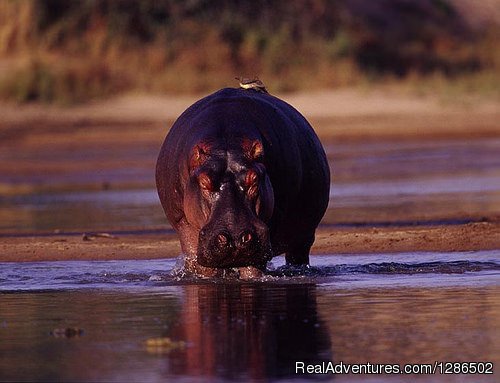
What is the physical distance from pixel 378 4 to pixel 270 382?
1175 inches

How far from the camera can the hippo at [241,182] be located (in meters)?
7.54

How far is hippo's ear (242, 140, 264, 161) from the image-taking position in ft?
25.9

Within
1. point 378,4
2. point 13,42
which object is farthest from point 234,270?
point 378,4

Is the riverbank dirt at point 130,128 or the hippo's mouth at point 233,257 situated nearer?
the hippo's mouth at point 233,257

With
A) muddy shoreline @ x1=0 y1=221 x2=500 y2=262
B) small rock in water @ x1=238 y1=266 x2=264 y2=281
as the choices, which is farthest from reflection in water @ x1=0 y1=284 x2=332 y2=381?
muddy shoreline @ x1=0 y1=221 x2=500 y2=262

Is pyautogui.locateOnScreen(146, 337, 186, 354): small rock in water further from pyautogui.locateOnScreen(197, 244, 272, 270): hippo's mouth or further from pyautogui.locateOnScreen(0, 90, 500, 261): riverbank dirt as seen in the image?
pyautogui.locateOnScreen(0, 90, 500, 261): riverbank dirt

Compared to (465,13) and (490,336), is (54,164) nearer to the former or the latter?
(490,336)

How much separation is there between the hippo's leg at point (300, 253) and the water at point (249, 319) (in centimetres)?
9

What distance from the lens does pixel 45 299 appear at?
26.6 ft

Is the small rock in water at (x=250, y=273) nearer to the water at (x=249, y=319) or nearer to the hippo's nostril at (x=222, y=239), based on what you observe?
the water at (x=249, y=319)

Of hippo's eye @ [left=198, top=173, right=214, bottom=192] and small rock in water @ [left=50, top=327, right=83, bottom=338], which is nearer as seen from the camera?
small rock in water @ [left=50, top=327, right=83, bottom=338]

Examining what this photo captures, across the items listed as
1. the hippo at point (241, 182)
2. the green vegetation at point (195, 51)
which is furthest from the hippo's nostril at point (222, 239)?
the green vegetation at point (195, 51)

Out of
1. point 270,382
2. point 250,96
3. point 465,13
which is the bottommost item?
point 270,382

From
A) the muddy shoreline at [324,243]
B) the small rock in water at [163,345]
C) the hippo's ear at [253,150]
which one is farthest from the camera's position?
the muddy shoreline at [324,243]
